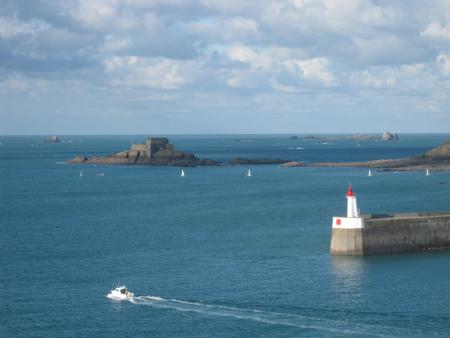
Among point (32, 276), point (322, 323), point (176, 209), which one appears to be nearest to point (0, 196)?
point (176, 209)

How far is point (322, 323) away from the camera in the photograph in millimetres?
42906

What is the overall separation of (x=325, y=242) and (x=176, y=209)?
32025 millimetres

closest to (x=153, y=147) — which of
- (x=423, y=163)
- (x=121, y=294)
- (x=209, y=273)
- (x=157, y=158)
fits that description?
(x=157, y=158)

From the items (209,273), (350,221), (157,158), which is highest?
(157,158)

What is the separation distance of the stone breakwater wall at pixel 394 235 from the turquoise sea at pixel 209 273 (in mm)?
1082

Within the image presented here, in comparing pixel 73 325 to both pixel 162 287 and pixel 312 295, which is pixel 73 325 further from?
pixel 312 295

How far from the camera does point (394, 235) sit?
61156 millimetres

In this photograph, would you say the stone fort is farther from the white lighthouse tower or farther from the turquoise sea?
the white lighthouse tower

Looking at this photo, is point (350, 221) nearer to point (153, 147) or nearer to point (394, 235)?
point (394, 235)

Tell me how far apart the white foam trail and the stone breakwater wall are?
16.1 meters

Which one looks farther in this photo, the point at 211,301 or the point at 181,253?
the point at 181,253

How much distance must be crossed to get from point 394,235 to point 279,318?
1978cm

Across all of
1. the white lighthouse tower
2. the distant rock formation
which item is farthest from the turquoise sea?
the distant rock formation

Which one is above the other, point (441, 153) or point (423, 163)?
point (441, 153)
